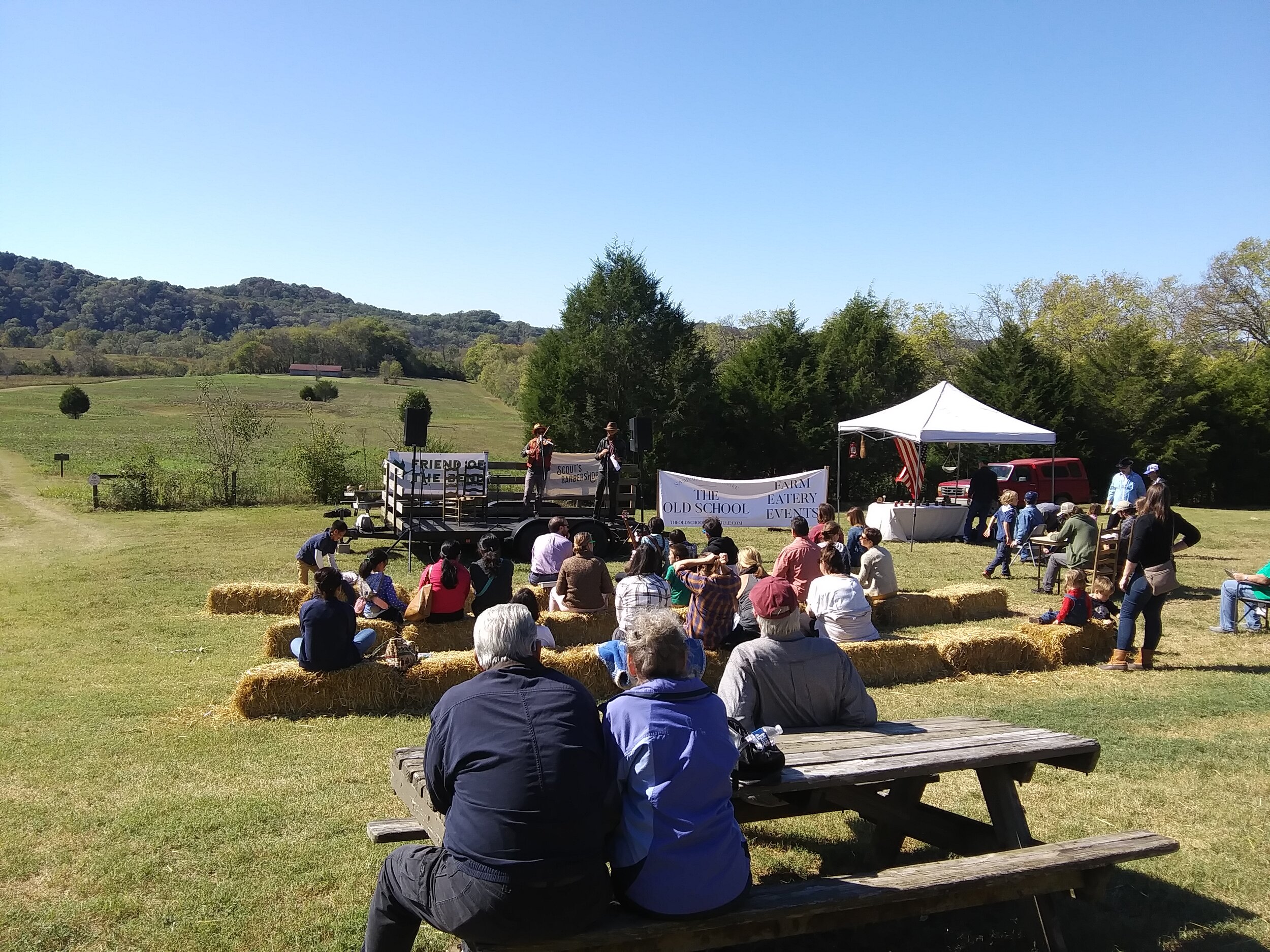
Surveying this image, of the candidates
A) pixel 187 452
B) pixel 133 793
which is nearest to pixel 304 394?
pixel 187 452

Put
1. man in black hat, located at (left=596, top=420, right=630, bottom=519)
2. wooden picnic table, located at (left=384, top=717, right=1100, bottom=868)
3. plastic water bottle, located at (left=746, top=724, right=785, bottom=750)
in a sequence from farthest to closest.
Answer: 1. man in black hat, located at (left=596, top=420, right=630, bottom=519)
2. wooden picnic table, located at (left=384, top=717, right=1100, bottom=868)
3. plastic water bottle, located at (left=746, top=724, right=785, bottom=750)

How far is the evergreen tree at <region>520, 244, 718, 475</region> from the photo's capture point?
26.5 m

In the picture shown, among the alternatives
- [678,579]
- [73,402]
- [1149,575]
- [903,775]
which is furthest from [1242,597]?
[73,402]

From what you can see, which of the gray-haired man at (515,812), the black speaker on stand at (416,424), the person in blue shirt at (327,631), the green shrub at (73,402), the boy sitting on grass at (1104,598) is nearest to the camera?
the gray-haired man at (515,812)

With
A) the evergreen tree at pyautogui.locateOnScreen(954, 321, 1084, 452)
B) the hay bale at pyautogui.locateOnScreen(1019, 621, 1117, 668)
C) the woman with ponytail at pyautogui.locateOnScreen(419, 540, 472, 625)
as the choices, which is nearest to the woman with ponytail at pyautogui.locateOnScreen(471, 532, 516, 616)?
the woman with ponytail at pyautogui.locateOnScreen(419, 540, 472, 625)

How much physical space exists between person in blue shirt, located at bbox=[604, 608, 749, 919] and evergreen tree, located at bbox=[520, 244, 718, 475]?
22960 mm

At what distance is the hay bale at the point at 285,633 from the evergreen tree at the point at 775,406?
20591mm

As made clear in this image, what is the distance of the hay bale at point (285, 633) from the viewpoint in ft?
27.7

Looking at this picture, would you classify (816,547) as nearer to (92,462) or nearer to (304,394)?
(92,462)

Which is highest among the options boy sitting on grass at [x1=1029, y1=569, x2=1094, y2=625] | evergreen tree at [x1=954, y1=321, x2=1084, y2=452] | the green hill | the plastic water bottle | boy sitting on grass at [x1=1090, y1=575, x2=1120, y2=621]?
the green hill

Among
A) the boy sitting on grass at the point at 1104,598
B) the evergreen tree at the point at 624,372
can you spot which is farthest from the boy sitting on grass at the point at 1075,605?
the evergreen tree at the point at 624,372

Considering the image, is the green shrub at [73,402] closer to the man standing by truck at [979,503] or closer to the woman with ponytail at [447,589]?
the man standing by truck at [979,503]

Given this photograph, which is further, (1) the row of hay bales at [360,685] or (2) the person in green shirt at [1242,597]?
(2) the person in green shirt at [1242,597]

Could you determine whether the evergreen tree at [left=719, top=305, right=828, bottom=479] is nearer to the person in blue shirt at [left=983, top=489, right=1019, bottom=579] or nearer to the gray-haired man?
the person in blue shirt at [left=983, top=489, right=1019, bottom=579]
